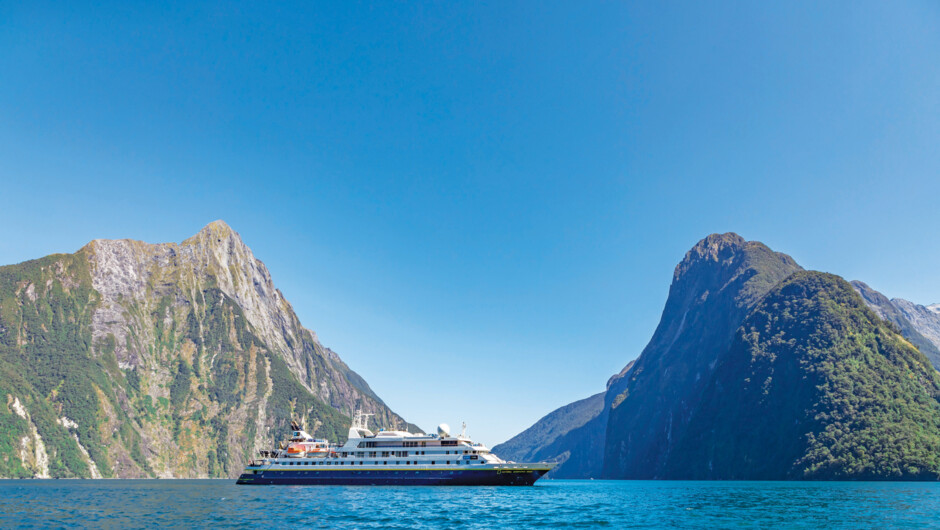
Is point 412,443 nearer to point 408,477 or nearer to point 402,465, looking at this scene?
point 402,465

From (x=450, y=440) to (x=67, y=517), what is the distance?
227ft

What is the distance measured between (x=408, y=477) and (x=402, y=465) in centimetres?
262

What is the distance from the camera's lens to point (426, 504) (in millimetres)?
82375

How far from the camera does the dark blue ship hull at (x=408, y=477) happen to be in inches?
4796

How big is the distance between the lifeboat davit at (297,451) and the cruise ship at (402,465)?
165mm

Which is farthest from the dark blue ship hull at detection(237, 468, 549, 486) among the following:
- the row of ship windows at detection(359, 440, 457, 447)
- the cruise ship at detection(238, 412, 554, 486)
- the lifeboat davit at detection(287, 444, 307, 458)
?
the row of ship windows at detection(359, 440, 457, 447)

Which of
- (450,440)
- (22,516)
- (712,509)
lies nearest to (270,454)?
(450,440)

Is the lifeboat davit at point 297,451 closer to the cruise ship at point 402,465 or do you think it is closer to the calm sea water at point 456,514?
the cruise ship at point 402,465

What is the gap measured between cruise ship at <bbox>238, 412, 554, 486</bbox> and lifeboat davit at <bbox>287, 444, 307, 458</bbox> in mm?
165

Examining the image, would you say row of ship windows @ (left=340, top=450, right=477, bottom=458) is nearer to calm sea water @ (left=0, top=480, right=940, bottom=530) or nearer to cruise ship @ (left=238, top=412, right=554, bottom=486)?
cruise ship @ (left=238, top=412, right=554, bottom=486)

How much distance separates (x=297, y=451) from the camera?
440 ft

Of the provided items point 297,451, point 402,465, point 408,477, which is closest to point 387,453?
point 402,465

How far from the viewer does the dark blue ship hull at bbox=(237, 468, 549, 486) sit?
121812 mm

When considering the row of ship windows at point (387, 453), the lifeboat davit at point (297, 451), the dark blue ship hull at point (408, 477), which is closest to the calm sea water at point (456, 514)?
the dark blue ship hull at point (408, 477)
